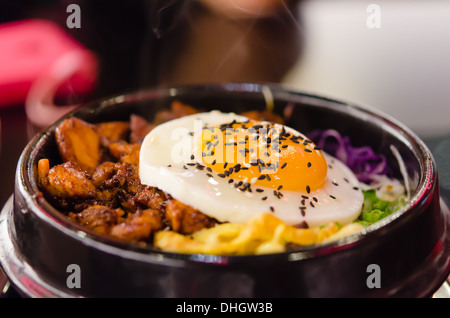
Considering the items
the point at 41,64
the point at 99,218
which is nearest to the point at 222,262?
the point at 99,218

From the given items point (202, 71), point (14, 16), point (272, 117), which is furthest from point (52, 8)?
point (272, 117)

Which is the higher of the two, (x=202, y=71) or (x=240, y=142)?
(x=240, y=142)

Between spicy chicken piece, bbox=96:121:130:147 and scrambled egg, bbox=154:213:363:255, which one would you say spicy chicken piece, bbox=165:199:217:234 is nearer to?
scrambled egg, bbox=154:213:363:255

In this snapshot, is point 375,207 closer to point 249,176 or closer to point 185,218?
point 249,176

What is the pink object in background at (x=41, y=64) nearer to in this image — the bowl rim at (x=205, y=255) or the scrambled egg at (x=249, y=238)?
the bowl rim at (x=205, y=255)

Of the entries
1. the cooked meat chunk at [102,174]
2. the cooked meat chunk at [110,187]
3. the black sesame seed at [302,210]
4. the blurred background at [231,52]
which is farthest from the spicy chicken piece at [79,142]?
the blurred background at [231,52]

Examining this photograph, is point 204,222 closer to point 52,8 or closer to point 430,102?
point 430,102
